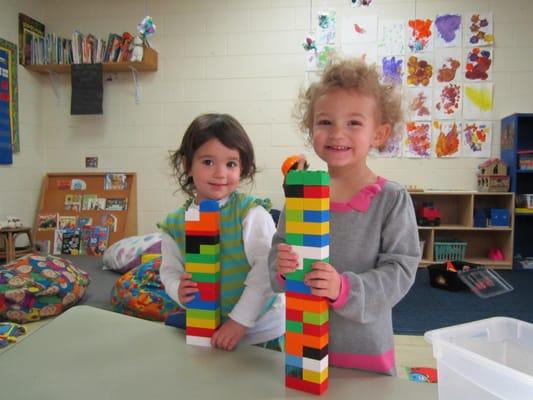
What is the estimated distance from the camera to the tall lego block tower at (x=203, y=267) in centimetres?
79

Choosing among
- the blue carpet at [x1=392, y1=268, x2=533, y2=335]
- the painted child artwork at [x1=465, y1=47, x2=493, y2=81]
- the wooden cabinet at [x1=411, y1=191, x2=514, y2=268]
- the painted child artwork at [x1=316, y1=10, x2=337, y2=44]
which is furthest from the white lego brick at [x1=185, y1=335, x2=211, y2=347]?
the painted child artwork at [x1=465, y1=47, x2=493, y2=81]

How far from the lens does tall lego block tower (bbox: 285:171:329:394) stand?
1.99ft

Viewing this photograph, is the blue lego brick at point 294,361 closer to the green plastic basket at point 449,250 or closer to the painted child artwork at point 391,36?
the green plastic basket at point 449,250

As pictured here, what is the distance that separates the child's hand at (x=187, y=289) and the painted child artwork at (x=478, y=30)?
3.80 m

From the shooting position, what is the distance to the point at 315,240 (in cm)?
61

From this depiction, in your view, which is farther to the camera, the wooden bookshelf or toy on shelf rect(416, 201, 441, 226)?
the wooden bookshelf

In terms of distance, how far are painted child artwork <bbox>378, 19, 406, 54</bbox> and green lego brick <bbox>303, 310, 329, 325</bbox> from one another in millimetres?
3638

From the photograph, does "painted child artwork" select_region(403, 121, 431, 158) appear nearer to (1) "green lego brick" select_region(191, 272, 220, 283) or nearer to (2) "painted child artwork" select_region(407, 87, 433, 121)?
(2) "painted child artwork" select_region(407, 87, 433, 121)

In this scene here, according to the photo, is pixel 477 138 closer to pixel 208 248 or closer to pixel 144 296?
pixel 144 296

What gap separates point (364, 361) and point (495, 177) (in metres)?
3.38

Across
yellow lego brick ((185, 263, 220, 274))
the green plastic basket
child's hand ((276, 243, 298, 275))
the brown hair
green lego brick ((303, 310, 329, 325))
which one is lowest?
the green plastic basket

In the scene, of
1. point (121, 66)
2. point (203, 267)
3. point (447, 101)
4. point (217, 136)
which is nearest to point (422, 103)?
point (447, 101)

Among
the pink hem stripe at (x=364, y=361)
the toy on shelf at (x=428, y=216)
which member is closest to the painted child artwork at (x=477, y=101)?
the toy on shelf at (x=428, y=216)

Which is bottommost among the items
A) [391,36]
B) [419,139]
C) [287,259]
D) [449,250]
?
[449,250]
